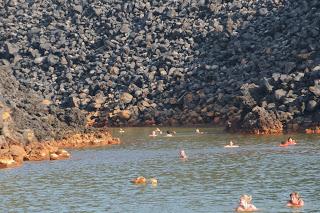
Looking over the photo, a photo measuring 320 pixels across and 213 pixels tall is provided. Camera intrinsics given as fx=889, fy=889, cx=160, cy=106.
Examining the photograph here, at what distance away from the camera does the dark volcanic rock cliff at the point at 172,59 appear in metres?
82.9

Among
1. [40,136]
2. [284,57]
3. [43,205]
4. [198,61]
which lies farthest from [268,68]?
[43,205]

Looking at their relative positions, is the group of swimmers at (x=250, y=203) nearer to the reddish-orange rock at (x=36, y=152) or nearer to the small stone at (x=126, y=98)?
the reddish-orange rock at (x=36, y=152)

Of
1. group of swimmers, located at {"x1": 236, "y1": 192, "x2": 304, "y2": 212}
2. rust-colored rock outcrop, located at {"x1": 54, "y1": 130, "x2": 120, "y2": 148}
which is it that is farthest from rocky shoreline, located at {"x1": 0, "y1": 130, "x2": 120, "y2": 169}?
group of swimmers, located at {"x1": 236, "y1": 192, "x2": 304, "y2": 212}

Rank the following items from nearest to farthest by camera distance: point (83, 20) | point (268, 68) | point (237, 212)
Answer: point (237, 212)
point (268, 68)
point (83, 20)

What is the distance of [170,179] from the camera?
47.6m

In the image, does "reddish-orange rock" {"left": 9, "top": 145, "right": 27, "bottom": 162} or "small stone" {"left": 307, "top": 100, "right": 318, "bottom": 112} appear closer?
"reddish-orange rock" {"left": 9, "top": 145, "right": 27, "bottom": 162}

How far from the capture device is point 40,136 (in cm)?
6500

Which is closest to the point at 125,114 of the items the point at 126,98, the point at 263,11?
the point at 126,98

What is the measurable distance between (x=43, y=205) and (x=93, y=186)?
5958 millimetres

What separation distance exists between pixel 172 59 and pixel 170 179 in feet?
194

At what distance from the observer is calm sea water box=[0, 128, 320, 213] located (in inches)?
1555

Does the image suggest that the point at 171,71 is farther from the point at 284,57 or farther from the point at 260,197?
the point at 260,197

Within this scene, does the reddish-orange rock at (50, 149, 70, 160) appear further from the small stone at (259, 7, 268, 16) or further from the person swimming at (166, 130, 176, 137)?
the small stone at (259, 7, 268, 16)

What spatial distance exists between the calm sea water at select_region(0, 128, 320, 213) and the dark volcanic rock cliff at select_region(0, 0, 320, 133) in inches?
590
